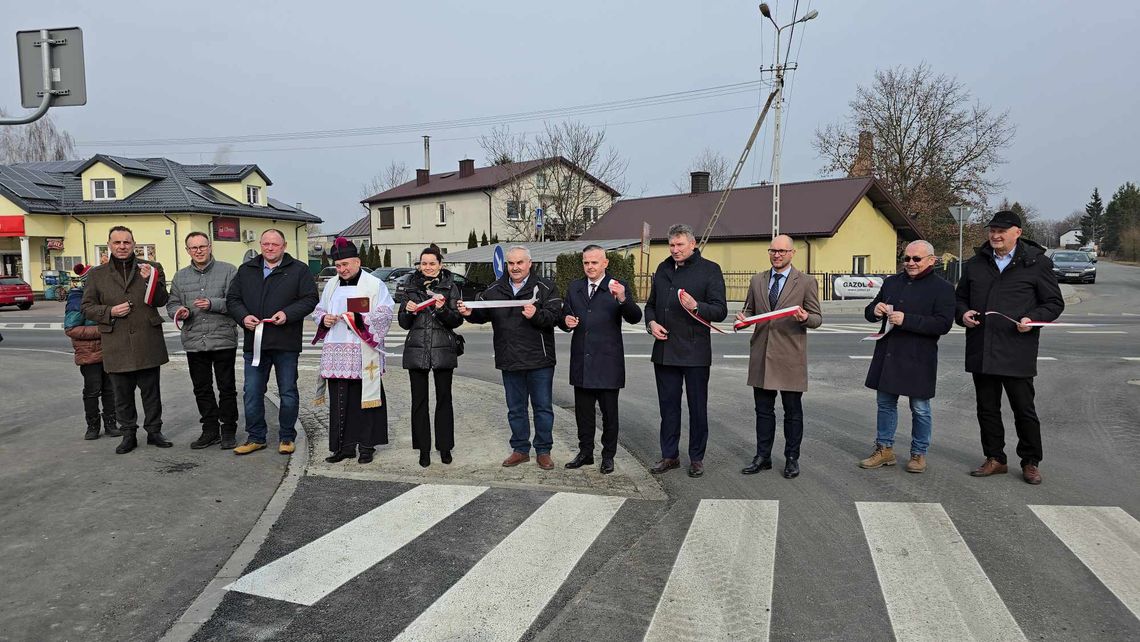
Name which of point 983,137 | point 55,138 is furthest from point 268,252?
point 55,138

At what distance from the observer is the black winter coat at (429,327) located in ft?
21.1

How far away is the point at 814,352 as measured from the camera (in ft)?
47.9

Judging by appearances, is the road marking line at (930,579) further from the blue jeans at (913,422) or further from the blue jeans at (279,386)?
the blue jeans at (279,386)

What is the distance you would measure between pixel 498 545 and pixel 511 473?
1.63m

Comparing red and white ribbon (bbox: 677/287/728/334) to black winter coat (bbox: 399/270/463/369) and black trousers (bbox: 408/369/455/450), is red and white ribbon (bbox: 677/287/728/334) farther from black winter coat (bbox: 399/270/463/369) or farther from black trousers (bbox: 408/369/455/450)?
black trousers (bbox: 408/369/455/450)

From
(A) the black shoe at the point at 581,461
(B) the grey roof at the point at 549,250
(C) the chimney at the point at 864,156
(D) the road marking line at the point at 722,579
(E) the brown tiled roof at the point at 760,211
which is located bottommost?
(D) the road marking line at the point at 722,579

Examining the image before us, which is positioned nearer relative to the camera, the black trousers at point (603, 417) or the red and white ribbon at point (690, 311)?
the red and white ribbon at point (690, 311)

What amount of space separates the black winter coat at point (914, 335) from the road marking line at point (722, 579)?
1.67 m

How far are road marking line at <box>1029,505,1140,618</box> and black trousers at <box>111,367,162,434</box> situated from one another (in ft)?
24.5

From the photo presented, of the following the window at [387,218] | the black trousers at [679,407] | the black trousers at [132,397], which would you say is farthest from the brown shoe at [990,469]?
the window at [387,218]

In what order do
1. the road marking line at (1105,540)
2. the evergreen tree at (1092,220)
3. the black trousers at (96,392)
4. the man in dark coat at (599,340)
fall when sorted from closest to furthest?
1. the road marking line at (1105,540)
2. the man in dark coat at (599,340)
3. the black trousers at (96,392)
4. the evergreen tree at (1092,220)

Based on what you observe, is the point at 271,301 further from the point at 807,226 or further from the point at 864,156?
the point at 864,156

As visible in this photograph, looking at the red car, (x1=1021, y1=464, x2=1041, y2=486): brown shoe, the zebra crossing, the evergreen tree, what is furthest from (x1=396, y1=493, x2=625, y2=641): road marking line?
the evergreen tree

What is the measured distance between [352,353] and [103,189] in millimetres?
38632
